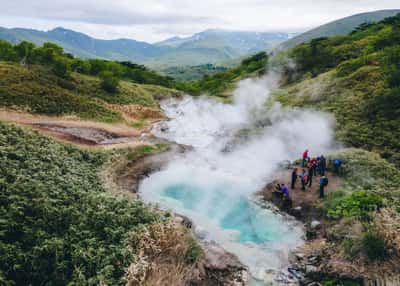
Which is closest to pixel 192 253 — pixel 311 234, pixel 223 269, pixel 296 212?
pixel 223 269

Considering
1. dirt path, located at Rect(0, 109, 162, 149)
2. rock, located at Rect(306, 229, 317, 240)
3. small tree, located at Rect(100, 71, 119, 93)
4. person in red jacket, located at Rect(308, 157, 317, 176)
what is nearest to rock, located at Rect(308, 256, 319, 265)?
rock, located at Rect(306, 229, 317, 240)

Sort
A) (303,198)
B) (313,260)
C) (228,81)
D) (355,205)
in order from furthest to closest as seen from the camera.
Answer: (228,81) < (303,198) < (355,205) < (313,260)

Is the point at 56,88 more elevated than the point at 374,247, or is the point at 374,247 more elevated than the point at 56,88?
the point at 56,88

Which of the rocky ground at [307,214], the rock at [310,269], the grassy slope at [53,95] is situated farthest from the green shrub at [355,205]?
the grassy slope at [53,95]

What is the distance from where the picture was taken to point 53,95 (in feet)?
A: 114

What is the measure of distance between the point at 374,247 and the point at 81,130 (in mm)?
24899

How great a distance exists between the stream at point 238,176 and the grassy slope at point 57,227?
472cm

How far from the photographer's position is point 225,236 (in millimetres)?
15836

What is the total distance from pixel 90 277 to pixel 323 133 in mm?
23428

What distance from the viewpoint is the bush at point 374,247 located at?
39.5 ft

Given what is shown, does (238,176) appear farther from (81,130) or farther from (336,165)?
(81,130)

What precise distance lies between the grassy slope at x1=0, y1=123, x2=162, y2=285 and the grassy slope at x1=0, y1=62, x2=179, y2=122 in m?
16.1

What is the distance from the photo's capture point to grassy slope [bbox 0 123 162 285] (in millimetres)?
10352

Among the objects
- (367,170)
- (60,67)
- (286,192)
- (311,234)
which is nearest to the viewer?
(311,234)
